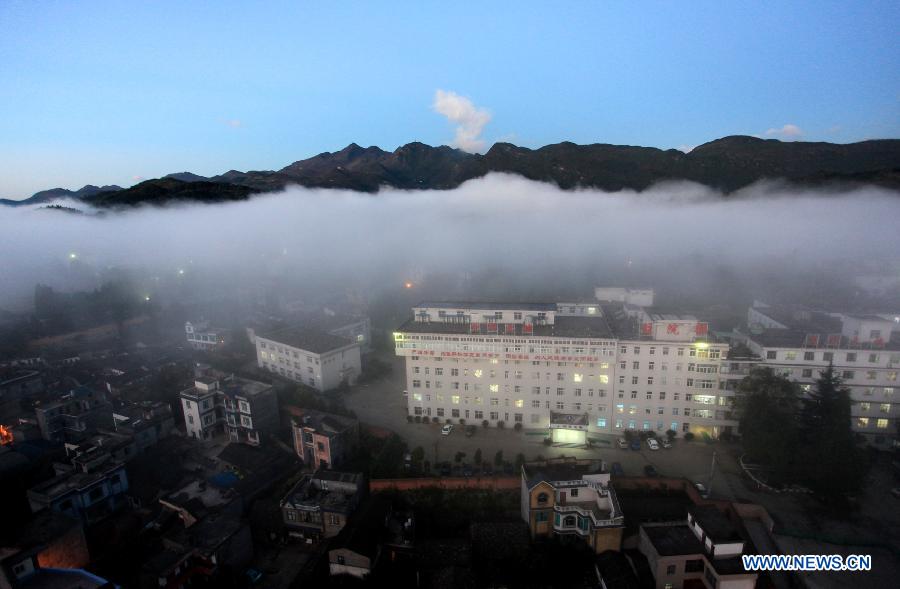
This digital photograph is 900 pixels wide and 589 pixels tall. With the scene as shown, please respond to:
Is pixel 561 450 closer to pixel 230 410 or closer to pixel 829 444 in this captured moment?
pixel 829 444

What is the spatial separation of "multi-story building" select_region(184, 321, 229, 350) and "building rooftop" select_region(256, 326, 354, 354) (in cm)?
512

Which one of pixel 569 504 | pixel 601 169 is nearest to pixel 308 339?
pixel 569 504

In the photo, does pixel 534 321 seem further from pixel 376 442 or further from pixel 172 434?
pixel 172 434

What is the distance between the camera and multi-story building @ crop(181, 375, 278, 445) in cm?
1881

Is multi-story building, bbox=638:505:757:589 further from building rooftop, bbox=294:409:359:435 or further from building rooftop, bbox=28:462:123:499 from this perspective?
building rooftop, bbox=28:462:123:499

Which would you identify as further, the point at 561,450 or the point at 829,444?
the point at 561,450

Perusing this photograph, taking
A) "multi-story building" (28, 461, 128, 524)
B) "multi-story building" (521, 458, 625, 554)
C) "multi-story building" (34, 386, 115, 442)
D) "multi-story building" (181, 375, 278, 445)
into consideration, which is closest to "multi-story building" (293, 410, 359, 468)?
"multi-story building" (181, 375, 278, 445)

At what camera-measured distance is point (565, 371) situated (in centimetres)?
1894

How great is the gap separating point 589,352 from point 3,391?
2816 centimetres

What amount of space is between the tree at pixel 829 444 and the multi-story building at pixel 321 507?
47.8 ft

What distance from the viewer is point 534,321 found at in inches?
805

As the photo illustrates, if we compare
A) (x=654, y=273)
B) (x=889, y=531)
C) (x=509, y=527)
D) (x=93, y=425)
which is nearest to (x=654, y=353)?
(x=889, y=531)

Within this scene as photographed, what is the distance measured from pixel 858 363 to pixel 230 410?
2491 centimetres

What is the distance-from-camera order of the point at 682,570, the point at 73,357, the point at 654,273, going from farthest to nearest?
the point at 654,273
the point at 73,357
the point at 682,570
